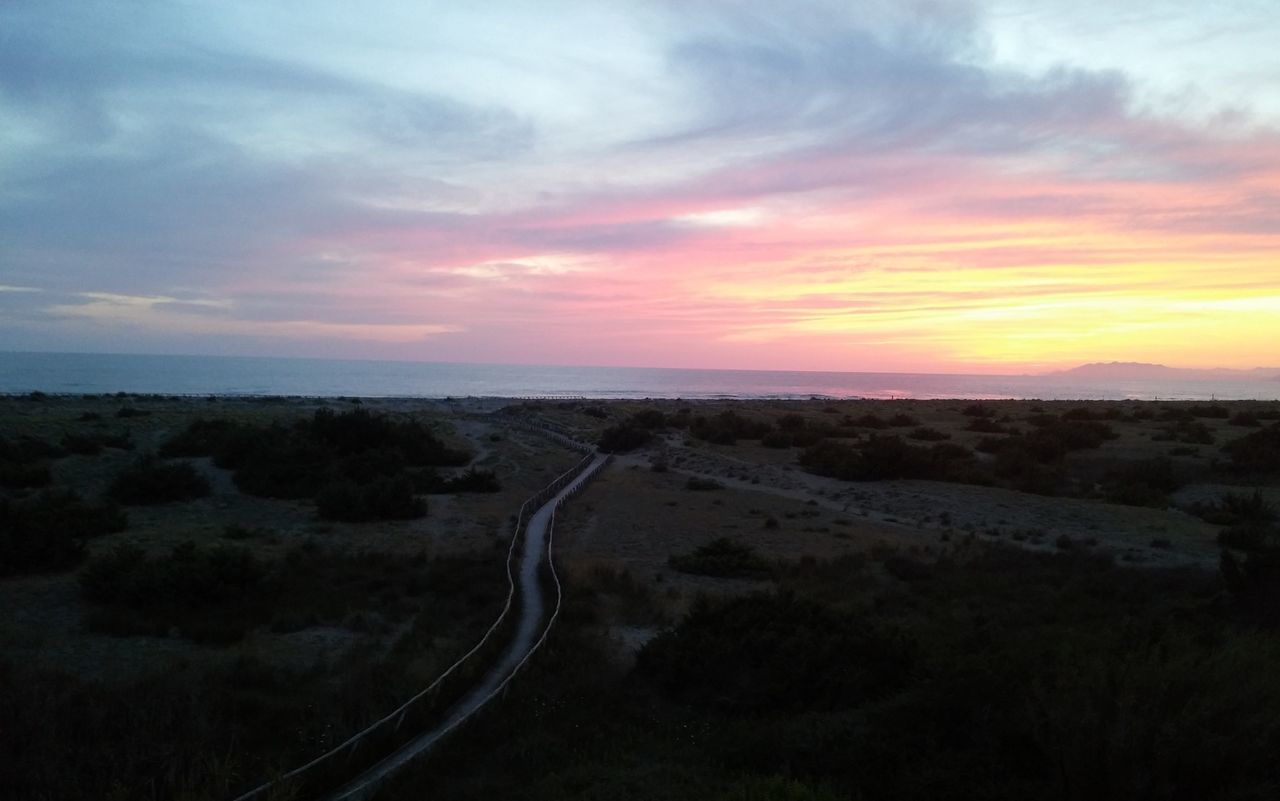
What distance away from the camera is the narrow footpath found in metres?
8.37

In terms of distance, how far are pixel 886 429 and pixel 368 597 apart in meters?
48.1

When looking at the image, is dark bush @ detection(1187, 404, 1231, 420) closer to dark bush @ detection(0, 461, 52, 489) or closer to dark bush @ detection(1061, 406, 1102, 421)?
dark bush @ detection(1061, 406, 1102, 421)

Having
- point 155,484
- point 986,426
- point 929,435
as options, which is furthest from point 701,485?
point 986,426

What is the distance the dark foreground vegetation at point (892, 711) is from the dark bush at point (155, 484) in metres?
18.9

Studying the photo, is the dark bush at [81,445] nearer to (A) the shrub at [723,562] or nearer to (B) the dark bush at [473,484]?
(B) the dark bush at [473,484]

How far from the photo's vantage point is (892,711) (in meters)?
8.41

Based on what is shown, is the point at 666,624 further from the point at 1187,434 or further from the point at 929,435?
the point at 1187,434

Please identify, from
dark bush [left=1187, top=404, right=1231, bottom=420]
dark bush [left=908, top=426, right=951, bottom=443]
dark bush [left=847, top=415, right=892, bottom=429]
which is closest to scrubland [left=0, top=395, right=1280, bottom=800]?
dark bush [left=908, top=426, right=951, bottom=443]

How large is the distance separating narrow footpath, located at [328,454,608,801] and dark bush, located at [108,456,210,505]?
12.6m

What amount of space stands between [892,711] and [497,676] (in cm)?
589

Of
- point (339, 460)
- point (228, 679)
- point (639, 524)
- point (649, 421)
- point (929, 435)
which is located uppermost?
point (649, 421)

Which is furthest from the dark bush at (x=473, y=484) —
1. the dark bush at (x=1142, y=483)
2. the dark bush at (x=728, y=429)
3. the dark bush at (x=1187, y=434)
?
the dark bush at (x=1187, y=434)

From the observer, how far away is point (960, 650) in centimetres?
979

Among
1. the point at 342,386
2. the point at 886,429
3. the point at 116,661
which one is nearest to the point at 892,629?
the point at 116,661
